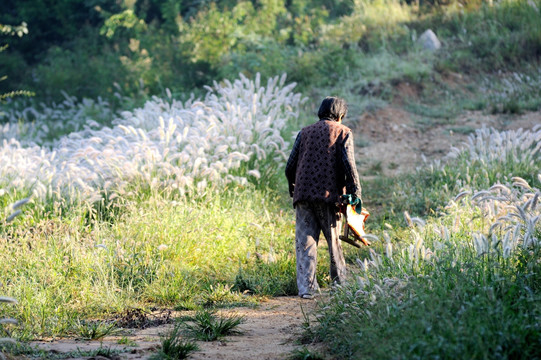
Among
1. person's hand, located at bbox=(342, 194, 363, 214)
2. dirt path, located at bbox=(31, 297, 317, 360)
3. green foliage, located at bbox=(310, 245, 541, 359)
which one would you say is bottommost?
dirt path, located at bbox=(31, 297, 317, 360)

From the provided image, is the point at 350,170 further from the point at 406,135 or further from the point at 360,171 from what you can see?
the point at 406,135

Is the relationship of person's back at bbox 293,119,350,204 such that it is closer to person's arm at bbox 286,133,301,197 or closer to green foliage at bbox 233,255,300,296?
person's arm at bbox 286,133,301,197

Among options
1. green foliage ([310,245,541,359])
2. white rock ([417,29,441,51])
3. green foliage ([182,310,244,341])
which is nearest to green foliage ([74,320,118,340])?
green foliage ([182,310,244,341])

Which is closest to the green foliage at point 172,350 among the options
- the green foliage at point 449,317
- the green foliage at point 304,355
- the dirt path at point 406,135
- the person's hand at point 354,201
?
the green foliage at point 304,355

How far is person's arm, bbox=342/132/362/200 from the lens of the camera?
6.26 m

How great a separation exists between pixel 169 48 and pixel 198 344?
581 inches

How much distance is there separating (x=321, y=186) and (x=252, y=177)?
359 centimetres

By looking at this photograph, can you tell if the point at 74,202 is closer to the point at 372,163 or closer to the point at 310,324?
the point at 310,324

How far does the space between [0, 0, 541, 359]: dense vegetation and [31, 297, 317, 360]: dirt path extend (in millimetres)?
225

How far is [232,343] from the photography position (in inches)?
197

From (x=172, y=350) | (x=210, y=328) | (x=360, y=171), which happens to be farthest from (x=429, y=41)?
(x=172, y=350)

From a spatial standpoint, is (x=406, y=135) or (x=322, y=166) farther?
(x=406, y=135)

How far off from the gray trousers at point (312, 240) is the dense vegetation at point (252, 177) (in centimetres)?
38

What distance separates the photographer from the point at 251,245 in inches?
310
